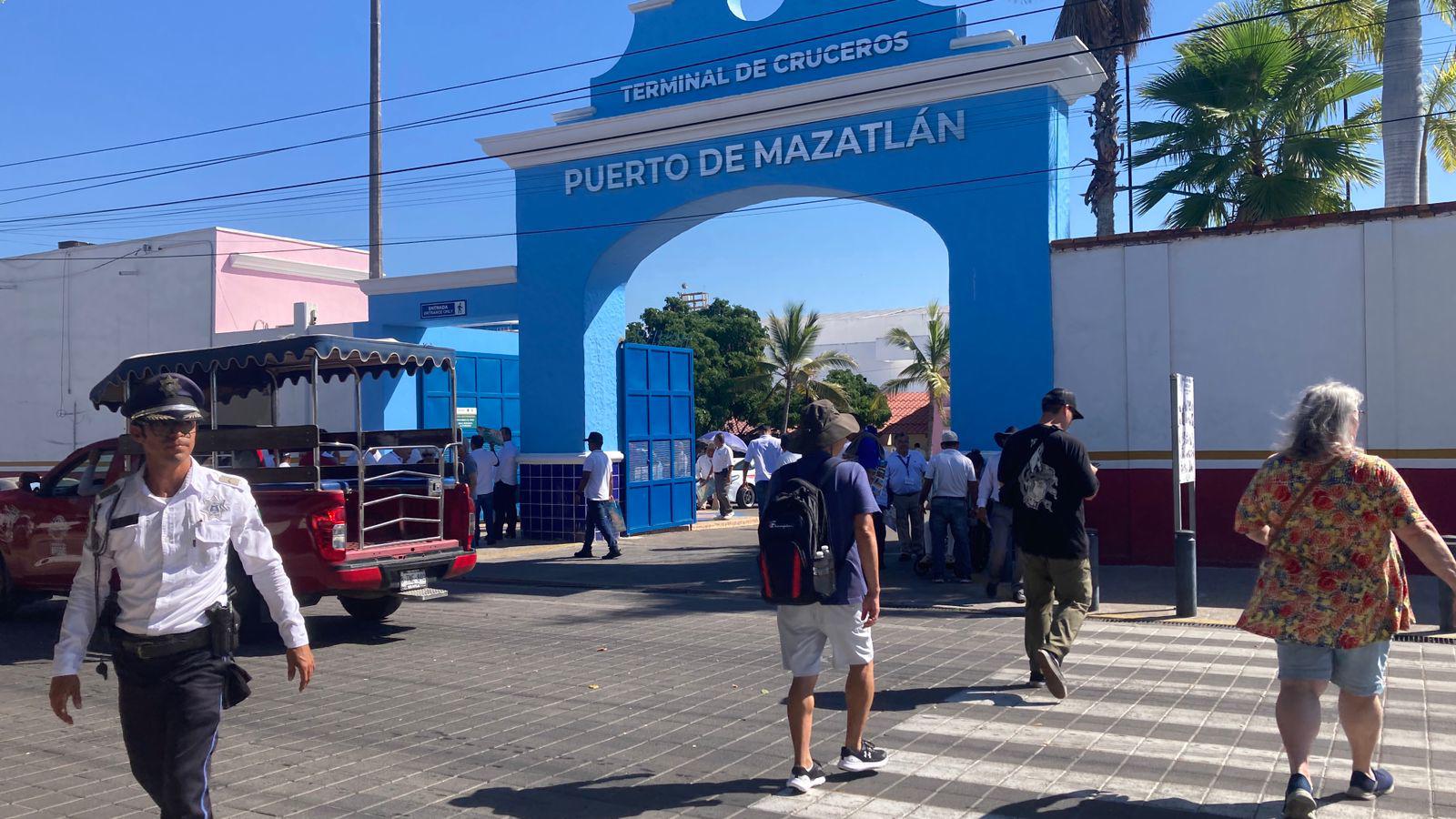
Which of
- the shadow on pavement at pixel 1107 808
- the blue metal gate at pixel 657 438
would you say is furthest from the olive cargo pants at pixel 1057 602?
the blue metal gate at pixel 657 438

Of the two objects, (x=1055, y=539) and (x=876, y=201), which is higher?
(x=876, y=201)

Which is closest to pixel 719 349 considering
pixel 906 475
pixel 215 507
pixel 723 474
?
pixel 723 474

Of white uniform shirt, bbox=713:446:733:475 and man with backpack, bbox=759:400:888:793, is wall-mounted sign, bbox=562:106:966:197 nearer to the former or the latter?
white uniform shirt, bbox=713:446:733:475

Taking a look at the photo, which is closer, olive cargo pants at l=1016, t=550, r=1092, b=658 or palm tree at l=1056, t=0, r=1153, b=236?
olive cargo pants at l=1016, t=550, r=1092, b=658

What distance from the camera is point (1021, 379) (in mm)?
14000

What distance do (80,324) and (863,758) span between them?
83.5 ft

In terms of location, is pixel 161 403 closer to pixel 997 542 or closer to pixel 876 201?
pixel 997 542

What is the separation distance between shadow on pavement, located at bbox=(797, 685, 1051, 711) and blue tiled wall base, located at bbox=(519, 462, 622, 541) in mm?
11025

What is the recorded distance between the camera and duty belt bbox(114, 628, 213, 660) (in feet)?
12.3

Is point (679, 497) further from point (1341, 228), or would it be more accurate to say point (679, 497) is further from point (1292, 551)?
point (1292, 551)

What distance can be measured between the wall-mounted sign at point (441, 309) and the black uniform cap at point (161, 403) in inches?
621

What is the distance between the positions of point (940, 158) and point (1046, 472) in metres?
8.36

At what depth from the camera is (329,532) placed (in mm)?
9141

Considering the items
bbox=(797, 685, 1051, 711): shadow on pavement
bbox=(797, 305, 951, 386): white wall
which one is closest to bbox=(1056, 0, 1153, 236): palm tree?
bbox=(797, 685, 1051, 711): shadow on pavement
